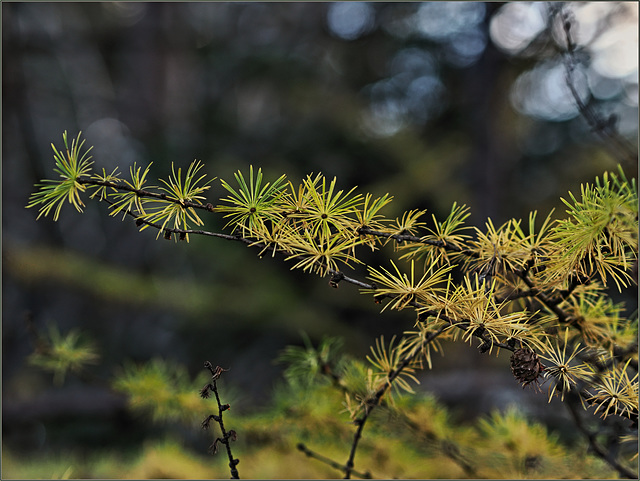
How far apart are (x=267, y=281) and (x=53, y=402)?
796 millimetres

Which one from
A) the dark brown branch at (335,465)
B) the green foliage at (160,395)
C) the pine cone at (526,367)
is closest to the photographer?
the pine cone at (526,367)

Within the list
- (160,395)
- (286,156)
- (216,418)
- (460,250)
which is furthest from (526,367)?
(286,156)

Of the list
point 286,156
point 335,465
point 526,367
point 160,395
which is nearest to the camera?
point 526,367

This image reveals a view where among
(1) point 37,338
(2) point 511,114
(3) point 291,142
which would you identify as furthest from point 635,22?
(1) point 37,338

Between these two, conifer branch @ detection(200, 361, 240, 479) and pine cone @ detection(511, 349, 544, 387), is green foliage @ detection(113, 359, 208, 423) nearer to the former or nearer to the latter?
conifer branch @ detection(200, 361, 240, 479)

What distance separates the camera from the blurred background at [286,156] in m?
1.50

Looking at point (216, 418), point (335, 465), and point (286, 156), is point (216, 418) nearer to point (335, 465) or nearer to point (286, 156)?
point (335, 465)

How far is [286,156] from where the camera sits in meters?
1.75

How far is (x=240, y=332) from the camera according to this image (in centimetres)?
201

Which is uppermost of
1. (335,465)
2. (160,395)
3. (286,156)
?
(286,156)

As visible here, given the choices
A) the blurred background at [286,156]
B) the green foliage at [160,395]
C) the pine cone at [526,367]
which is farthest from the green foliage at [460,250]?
the blurred background at [286,156]

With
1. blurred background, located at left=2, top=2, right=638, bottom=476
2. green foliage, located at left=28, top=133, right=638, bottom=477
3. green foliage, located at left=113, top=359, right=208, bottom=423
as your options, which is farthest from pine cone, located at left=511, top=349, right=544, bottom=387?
blurred background, located at left=2, top=2, right=638, bottom=476

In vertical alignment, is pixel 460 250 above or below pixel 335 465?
above

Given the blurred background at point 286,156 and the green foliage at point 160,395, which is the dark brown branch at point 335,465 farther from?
the blurred background at point 286,156
